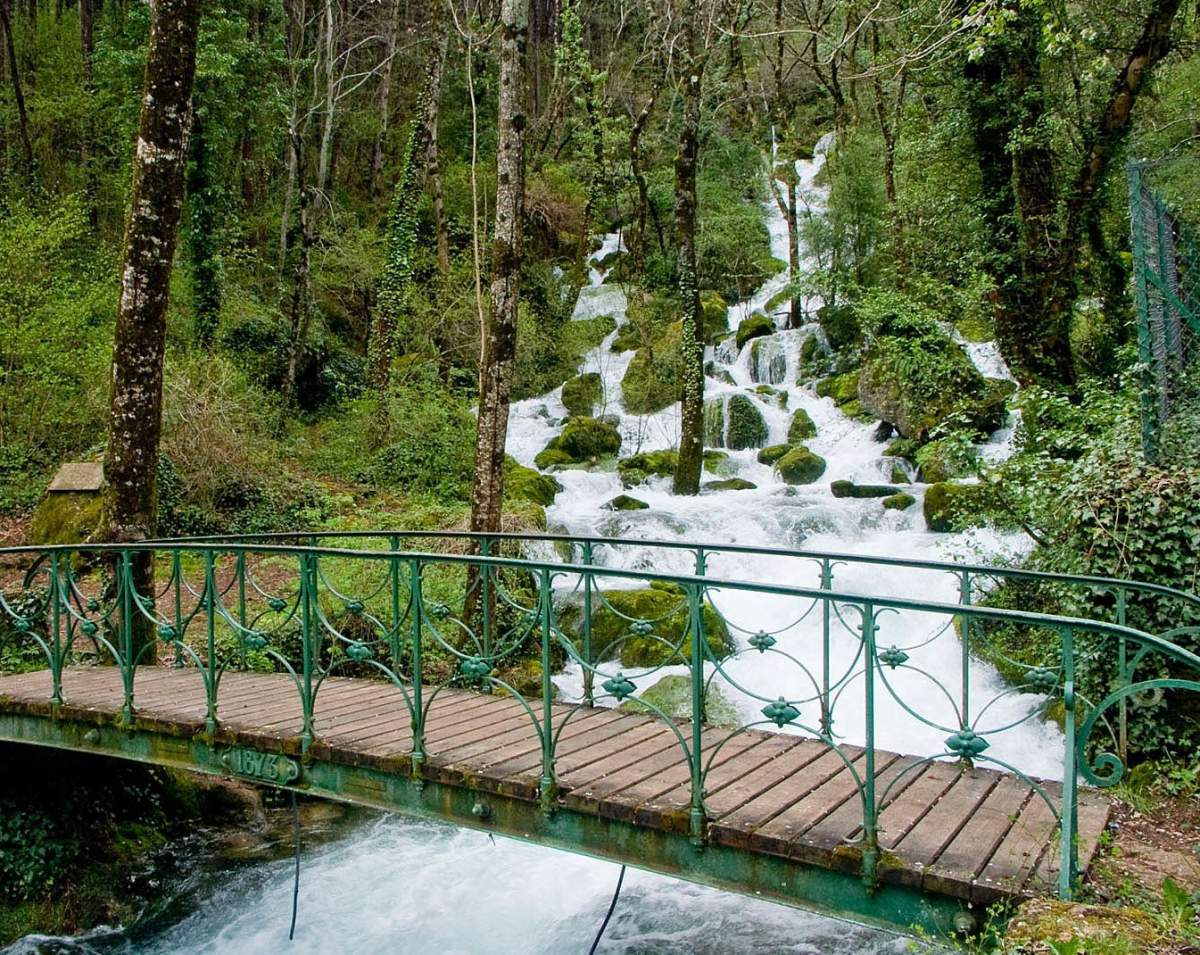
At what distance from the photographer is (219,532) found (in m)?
13.3

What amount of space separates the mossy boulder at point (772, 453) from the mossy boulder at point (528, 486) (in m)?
4.32

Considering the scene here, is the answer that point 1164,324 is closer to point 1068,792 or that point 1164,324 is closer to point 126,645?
point 1068,792

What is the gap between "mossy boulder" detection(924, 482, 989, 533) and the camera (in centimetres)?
930

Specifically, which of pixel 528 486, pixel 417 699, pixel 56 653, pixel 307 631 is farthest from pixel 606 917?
pixel 528 486

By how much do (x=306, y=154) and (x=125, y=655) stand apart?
24642 millimetres

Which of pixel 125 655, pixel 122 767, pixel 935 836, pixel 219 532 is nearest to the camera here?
pixel 935 836

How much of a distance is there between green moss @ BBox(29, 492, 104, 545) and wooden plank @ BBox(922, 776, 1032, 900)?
1097 cm

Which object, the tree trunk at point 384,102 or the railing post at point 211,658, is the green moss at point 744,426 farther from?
the railing post at point 211,658

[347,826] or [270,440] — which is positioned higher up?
[270,440]

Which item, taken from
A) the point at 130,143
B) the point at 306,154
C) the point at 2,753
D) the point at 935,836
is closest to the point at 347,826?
the point at 2,753

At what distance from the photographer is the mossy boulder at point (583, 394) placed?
21609 millimetres

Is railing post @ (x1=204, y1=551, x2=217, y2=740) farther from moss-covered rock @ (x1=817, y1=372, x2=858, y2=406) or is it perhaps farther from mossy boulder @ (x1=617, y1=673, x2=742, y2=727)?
moss-covered rock @ (x1=817, y1=372, x2=858, y2=406)

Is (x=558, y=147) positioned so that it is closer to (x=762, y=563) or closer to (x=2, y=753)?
(x=762, y=563)

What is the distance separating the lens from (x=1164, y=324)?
21.5 feet
